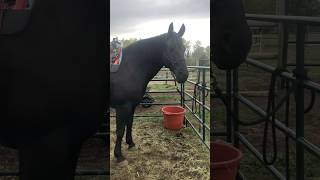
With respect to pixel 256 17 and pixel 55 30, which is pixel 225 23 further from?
pixel 256 17

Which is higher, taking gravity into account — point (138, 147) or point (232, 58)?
point (232, 58)

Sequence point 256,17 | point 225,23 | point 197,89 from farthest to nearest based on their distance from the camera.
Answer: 1. point 256,17
2. point 225,23
3. point 197,89

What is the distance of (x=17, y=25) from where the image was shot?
33.2 inches

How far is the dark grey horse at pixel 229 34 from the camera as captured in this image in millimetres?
1072

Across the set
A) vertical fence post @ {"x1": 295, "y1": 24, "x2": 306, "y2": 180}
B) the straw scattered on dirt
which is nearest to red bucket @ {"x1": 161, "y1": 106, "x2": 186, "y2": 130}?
the straw scattered on dirt

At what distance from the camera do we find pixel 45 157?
912 millimetres

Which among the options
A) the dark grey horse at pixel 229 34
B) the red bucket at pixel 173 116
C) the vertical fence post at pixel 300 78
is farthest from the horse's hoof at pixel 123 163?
the vertical fence post at pixel 300 78

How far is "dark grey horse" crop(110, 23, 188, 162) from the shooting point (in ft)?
2.76

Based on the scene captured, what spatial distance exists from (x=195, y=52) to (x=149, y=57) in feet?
0.33

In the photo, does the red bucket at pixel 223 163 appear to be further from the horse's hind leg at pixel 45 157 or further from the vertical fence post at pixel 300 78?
the horse's hind leg at pixel 45 157

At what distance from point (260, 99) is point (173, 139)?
4.48 meters

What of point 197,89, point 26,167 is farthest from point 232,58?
point 26,167

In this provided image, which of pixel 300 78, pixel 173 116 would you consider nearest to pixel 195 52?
pixel 173 116

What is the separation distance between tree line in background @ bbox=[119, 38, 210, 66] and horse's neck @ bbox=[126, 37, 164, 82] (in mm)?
27
